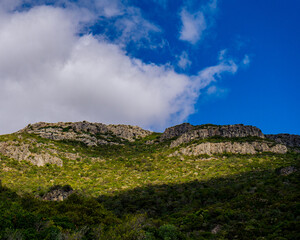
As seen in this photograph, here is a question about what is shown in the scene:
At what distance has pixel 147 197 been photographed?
53.5 m

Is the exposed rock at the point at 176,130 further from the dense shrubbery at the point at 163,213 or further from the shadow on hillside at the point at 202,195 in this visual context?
the dense shrubbery at the point at 163,213

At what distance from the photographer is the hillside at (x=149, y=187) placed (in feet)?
81.5

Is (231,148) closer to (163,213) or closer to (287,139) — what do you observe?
(163,213)

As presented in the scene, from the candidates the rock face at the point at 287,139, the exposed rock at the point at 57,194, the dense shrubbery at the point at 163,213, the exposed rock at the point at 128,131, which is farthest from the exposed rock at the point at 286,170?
the exposed rock at the point at 128,131

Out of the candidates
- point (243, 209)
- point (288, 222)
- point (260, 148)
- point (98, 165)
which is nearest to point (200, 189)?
point (243, 209)

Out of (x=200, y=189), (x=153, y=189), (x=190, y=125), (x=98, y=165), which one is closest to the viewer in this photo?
(x=200, y=189)

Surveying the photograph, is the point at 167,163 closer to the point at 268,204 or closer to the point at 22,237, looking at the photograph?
the point at 268,204

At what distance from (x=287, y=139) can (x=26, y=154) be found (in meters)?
154

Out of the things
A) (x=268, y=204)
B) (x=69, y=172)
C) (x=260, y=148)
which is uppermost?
(x=260, y=148)

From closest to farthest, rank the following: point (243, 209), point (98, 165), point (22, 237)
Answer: point (22, 237) → point (243, 209) → point (98, 165)

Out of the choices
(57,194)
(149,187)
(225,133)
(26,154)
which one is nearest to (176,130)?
(225,133)

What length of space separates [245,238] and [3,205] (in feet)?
111

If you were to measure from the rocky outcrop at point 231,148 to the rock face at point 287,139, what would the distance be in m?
40.2

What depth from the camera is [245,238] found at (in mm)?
22312
